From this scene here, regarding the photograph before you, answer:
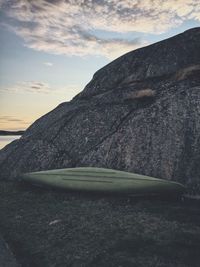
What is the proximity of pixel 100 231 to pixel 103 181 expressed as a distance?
94.3 inches

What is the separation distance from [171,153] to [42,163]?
3320mm

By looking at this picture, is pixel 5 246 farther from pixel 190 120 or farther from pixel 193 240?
pixel 190 120

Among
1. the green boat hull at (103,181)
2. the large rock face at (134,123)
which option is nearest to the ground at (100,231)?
the green boat hull at (103,181)

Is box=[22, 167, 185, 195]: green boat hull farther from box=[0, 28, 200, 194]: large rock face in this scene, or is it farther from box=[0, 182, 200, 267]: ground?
box=[0, 28, 200, 194]: large rock face

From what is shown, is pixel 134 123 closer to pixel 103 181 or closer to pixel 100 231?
pixel 103 181

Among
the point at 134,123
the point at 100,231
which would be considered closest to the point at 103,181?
the point at 134,123

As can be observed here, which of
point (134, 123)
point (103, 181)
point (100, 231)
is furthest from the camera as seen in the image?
point (134, 123)

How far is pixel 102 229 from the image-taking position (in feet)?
14.7

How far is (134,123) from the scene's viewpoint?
7.77 meters

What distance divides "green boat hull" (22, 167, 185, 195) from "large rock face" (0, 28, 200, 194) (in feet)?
1.54

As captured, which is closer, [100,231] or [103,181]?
[100,231]

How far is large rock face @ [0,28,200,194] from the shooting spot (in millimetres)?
6977

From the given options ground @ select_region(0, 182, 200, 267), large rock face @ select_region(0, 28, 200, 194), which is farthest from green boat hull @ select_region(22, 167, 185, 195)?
large rock face @ select_region(0, 28, 200, 194)

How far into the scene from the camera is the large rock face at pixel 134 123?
698cm
